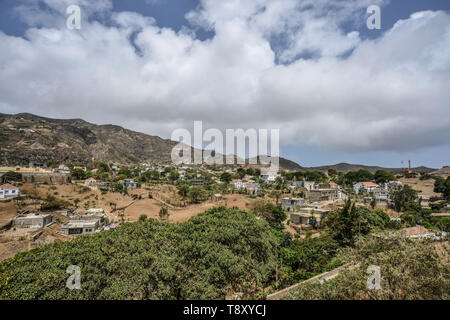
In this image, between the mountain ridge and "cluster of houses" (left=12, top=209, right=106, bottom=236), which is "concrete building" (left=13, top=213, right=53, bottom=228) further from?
the mountain ridge

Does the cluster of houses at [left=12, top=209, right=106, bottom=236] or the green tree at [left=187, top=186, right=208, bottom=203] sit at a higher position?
the green tree at [left=187, top=186, right=208, bottom=203]

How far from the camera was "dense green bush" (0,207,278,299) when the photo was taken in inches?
371

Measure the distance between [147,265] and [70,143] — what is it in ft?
432

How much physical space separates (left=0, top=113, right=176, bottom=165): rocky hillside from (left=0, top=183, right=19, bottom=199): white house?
149ft

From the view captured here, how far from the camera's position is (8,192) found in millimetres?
39750

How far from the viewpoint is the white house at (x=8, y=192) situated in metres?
38.8

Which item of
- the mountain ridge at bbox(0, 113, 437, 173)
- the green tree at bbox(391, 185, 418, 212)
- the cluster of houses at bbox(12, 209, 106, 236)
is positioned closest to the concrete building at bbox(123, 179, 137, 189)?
the cluster of houses at bbox(12, 209, 106, 236)

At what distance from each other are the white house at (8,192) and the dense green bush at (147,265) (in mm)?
38022

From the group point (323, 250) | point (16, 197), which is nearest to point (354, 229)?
point (323, 250)

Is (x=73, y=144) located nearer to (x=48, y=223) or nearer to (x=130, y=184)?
(x=130, y=184)

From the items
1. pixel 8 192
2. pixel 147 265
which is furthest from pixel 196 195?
pixel 147 265

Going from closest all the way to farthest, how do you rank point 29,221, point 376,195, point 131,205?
point 29,221 → point 131,205 → point 376,195

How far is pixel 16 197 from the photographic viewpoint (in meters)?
38.3
